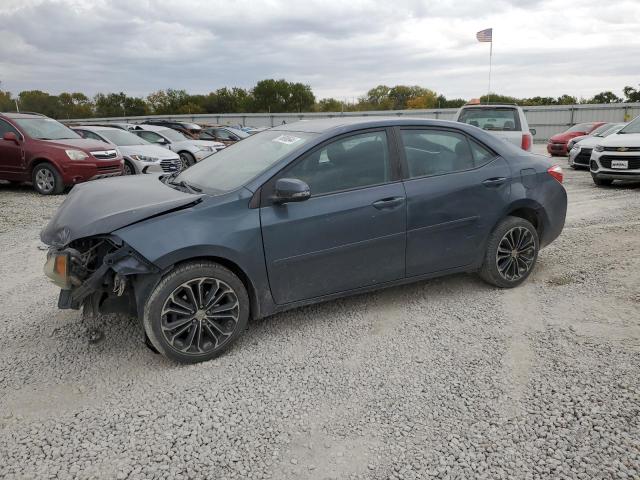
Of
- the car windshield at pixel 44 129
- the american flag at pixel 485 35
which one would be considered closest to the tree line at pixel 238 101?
the american flag at pixel 485 35

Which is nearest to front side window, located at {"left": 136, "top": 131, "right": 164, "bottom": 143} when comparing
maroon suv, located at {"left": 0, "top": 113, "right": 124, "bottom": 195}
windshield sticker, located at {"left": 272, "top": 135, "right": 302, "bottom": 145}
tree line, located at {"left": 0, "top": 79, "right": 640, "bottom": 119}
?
maroon suv, located at {"left": 0, "top": 113, "right": 124, "bottom": 195}

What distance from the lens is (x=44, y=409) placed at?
291 cm

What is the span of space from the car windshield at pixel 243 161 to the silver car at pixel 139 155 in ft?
27.3

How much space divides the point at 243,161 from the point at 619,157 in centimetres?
914

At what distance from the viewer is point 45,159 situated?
33.6ft

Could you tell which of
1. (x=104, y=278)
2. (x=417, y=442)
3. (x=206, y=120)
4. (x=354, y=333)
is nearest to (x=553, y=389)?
(x=417, y=442)

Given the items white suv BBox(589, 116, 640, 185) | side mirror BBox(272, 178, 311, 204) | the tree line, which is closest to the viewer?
side mirror BBox(272, 178, 311, 204)

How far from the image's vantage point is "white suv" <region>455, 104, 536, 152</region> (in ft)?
30.4

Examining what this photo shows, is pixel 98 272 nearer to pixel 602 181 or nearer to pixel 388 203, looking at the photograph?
pixel 388 203

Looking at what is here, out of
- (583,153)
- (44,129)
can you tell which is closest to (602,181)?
(583,153)

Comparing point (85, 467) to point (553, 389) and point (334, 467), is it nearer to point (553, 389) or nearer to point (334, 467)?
point (334, 467)

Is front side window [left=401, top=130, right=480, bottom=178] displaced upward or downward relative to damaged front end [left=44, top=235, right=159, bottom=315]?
upward

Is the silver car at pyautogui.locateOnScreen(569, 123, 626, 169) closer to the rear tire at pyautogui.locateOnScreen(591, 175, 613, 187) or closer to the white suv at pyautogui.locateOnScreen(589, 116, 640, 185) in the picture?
the rear tire at pyautogui.locateOnScreen(591, 175, 613, 187)

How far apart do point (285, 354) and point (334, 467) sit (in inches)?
47.1
